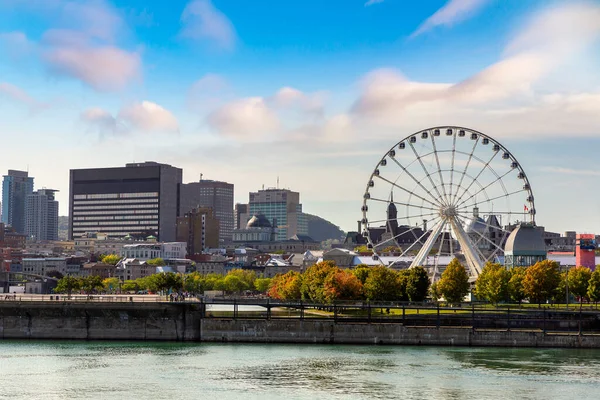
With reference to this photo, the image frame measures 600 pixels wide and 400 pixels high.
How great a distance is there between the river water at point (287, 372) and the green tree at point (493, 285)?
37.3m

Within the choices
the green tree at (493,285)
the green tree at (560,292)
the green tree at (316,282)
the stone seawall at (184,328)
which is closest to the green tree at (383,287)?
the green tree at (316,282)

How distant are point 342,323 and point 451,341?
12.6 m

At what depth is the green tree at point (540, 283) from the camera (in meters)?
157

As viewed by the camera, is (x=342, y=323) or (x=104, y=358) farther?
(x=342, y=323)

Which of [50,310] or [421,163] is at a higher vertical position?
[421,163]

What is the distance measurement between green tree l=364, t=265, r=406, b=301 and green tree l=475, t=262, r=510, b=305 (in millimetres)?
11155

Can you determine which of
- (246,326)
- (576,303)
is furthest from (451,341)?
(576,303)

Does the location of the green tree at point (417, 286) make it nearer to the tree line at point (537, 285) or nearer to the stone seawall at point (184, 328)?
the tree line at point (537, 285)

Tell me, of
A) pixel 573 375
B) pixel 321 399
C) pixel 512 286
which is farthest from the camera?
pixel 512 286

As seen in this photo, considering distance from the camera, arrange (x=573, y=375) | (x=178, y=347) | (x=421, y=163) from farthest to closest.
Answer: (x=421, y=163)
(x=178, y=347)
(x=573, y=375)

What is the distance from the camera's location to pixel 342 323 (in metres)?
130

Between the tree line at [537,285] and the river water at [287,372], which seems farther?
the tree line at [537,285]

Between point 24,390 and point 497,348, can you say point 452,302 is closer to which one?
point 497,348

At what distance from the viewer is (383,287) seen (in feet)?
525
